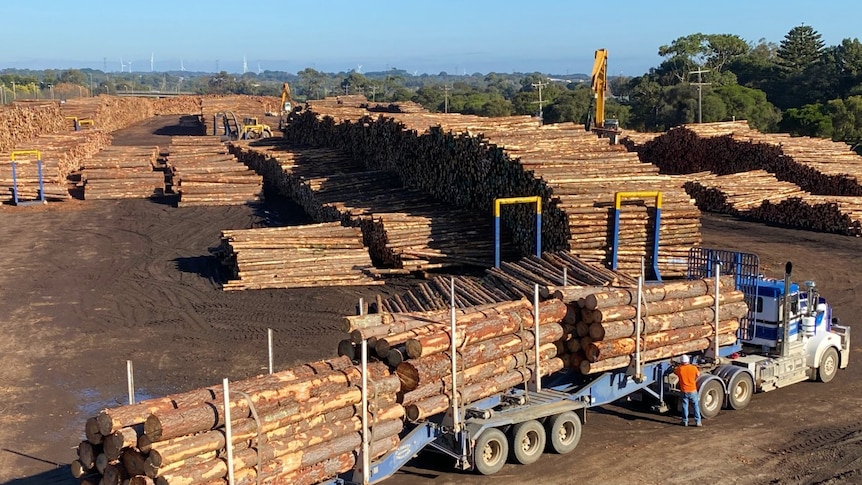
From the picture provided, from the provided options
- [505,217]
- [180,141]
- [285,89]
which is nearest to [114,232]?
[505,217]

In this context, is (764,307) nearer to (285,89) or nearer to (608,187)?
(608,187)

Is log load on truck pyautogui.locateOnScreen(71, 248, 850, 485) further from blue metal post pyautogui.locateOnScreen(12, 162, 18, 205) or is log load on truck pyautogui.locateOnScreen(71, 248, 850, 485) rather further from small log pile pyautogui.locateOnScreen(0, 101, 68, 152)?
small log pile pyautogui.locateOnScreen(0, 101, 68, 152)

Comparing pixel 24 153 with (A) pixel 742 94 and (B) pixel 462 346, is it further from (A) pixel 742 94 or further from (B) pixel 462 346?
(A) pixel 742 94

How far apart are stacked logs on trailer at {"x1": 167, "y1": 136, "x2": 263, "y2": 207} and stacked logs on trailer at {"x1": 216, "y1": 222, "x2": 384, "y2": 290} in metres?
14.0

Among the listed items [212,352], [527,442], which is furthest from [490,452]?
[212,352]

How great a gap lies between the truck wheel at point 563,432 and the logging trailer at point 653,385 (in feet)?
0.05

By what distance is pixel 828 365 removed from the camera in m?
16.7

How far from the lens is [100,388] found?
16609mm

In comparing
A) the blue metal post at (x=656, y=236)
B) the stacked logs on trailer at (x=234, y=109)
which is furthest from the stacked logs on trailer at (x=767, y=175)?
the stacked logs on trailer at (x=234, y=109)

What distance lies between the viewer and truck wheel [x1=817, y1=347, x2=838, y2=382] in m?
16.6

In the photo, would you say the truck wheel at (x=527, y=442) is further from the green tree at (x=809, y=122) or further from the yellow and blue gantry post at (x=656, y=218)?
the green tree at (x=809, y=122)

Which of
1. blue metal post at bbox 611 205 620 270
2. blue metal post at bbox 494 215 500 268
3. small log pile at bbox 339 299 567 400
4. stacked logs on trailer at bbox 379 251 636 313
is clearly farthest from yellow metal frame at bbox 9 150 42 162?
small log pile at bbox 339 299 567 400

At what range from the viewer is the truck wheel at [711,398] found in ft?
48.3

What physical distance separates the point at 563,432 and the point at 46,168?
1357 inches
